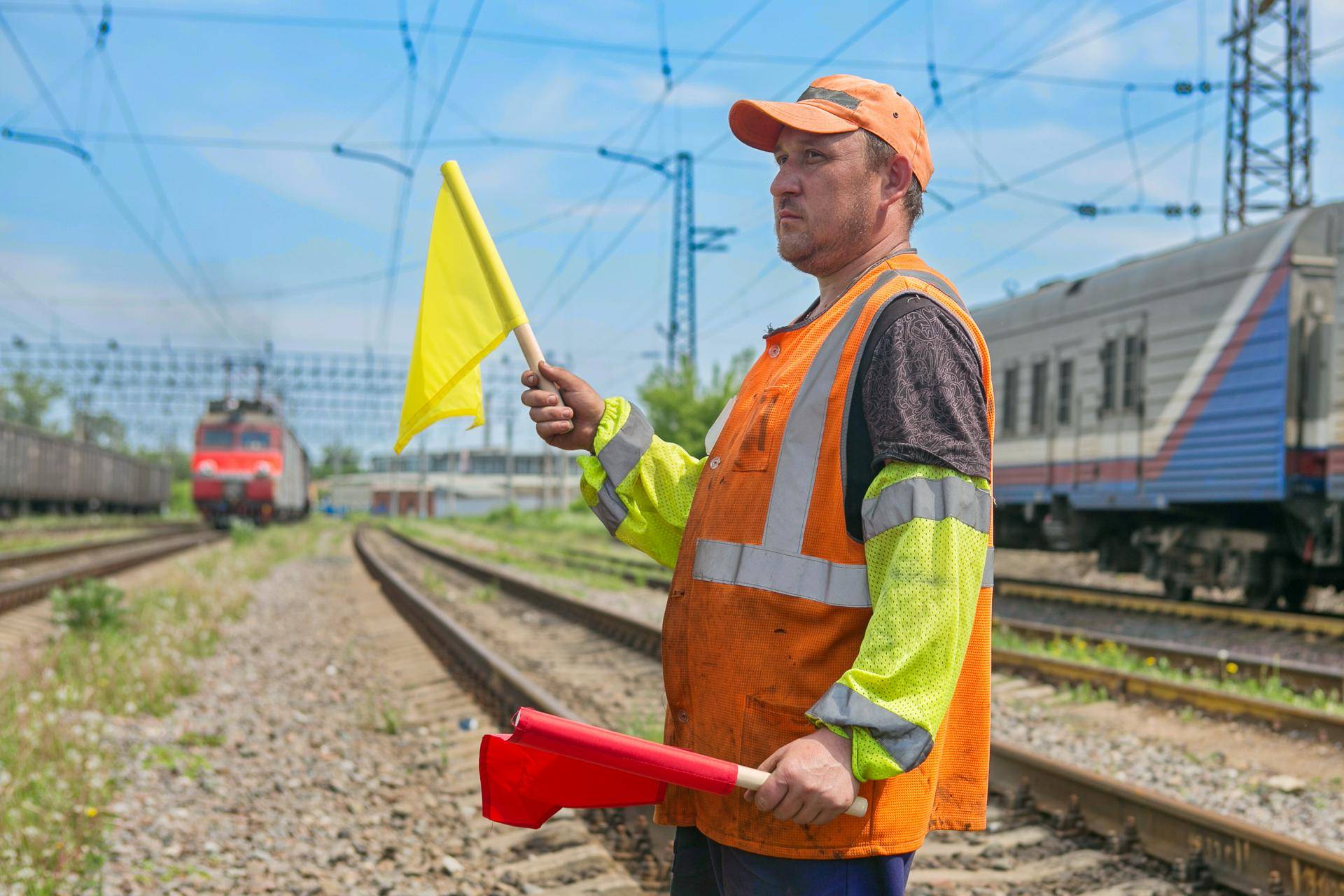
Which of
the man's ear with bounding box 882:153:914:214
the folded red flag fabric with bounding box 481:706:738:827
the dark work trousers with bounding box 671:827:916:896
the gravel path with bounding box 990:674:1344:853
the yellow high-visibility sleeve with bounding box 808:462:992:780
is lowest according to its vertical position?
the gravel path with bounding box 990:674:1344:853

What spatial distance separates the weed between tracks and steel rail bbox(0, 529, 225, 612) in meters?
1.23

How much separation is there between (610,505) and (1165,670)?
7.86m

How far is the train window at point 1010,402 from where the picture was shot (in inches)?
649

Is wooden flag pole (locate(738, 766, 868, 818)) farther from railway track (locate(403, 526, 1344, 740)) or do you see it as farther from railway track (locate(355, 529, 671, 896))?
railway track (locate(403, 526, 1344, 740))

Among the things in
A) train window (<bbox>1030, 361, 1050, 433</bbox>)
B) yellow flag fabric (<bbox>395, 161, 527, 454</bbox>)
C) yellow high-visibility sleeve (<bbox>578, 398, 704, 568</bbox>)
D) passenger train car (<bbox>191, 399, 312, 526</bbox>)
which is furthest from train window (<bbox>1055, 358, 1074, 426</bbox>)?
passenger train car (<bbox>191, 399, 312, 526</bbox>)

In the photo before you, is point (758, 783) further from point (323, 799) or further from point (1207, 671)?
point (1207, 671)

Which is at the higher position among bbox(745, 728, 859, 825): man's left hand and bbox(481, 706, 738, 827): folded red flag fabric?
→ bbox(745, 728, 859, 825): man's left hand

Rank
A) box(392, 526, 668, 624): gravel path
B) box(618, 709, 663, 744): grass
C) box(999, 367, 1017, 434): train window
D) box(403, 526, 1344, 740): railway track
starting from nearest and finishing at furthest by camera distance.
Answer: box(618, 709, 663, 744): grass, box(403, 526, 1344, 740): railway track, box(392, 526, 668, 624): gravel path, box(999, 367, 1017, 434): train window

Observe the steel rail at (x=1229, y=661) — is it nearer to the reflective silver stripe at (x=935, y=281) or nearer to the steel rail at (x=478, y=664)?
the steel rail at (x=478, y=664)

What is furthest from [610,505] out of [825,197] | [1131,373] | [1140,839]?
[1131,373]

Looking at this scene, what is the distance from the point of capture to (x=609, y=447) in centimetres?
229

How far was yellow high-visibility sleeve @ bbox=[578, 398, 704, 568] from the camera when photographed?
2289mm

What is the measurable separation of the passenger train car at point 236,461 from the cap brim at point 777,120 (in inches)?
1272

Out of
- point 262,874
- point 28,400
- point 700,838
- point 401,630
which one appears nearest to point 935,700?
point 700,838
